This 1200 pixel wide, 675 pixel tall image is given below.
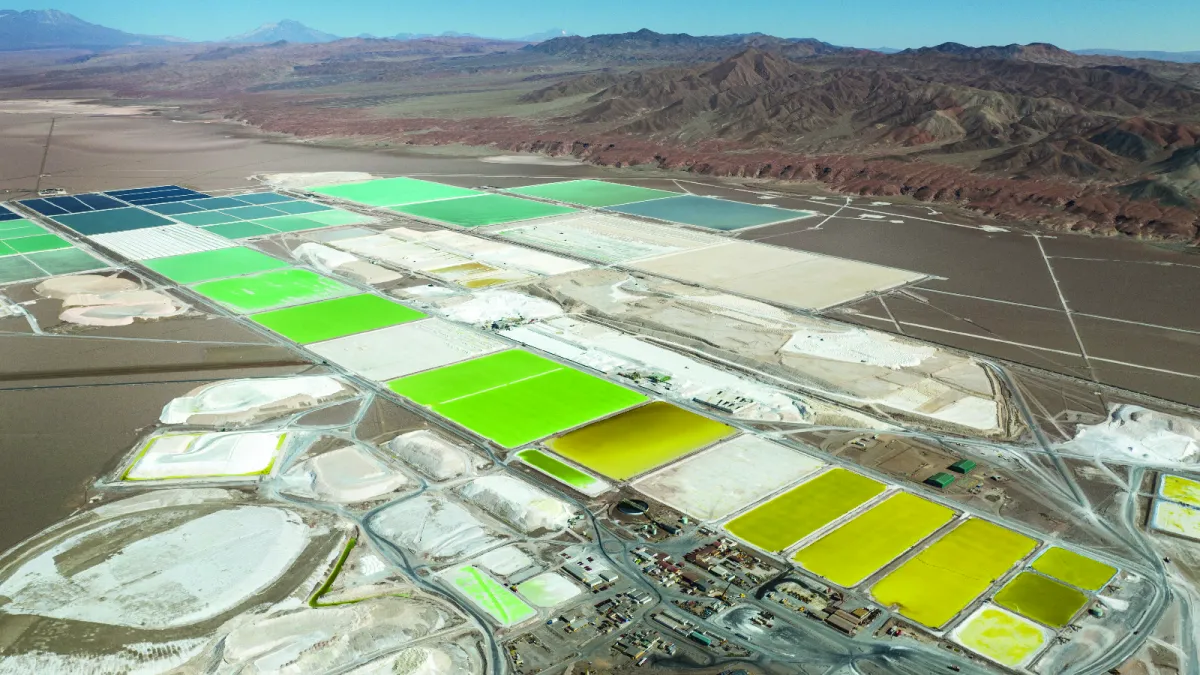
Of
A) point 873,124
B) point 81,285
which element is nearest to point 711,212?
point 81,285

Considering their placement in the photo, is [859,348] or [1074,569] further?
[859,348]

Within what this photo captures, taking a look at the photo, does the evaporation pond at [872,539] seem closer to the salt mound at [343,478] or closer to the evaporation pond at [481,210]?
the salt mound at [343,478]

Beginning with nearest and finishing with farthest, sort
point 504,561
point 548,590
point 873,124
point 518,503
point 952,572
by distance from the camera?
point 548,590, point 952,572, point 504,561, point 518,503, point 873,124

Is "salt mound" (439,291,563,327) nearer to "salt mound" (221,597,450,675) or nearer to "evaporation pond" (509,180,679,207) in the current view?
"salt mound" (221,597,450,675)

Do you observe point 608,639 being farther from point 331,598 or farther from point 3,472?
point 3,472

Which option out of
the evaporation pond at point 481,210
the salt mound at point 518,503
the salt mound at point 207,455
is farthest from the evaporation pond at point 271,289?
the salt mound at point 518,503

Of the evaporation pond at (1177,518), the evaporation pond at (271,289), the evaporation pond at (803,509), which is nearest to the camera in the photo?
the evaporation pond at (803,509)

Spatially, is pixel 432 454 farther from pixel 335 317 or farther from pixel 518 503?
pixel 335 317
